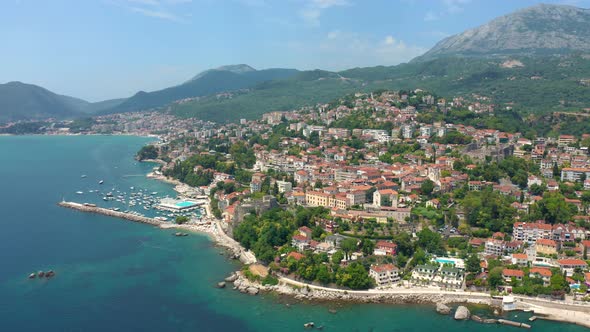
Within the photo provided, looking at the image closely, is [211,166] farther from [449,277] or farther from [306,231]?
[449,277]

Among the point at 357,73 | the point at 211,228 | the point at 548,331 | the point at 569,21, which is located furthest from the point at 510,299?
the point at 569,21

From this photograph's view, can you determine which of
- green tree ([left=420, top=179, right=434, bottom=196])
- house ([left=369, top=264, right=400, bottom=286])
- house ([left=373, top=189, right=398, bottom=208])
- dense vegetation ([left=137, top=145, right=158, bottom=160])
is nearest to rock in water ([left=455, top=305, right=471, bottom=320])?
house ([left=369, top=264, right=400, bottom=286])

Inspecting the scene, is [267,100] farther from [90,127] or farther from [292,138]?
[292,138]

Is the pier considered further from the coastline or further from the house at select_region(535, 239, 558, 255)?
the house at select_region(535, 239, 558, 255)

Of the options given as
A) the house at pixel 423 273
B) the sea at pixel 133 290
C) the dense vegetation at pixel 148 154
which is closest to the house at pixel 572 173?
the house at pixel 423 273

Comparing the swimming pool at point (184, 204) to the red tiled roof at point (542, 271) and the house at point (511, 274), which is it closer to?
the house at point (511, 274)

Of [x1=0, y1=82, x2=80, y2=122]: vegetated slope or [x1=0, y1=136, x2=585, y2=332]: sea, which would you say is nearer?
[x1=0, y1=136, x2=585, y2=332]: sea
